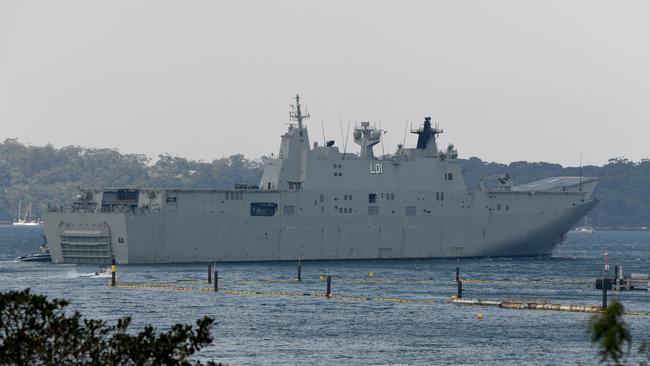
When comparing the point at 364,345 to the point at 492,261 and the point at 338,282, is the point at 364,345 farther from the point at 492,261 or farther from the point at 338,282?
the point at 492,261

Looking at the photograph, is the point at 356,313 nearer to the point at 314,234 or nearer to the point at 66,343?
the point at 314,234

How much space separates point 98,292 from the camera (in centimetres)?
5834

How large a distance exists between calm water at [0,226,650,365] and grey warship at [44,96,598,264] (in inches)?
59.6

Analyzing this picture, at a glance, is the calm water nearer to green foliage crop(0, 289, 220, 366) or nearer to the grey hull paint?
the grey hull paint

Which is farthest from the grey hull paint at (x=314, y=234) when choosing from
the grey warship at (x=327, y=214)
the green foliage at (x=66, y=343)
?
the green foliage at (x=66, y=343)

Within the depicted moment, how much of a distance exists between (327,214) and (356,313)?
2666cm

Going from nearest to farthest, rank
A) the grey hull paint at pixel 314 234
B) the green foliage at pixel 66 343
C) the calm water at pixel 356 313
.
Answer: the green foliage at pixel 66 343 → the calm water at pixel 356 313 → the grey hull paint at pixel 314 234

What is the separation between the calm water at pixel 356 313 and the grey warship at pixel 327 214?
151 cm

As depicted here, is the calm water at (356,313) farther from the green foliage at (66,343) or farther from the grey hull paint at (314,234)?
the green foliage at (66,343)

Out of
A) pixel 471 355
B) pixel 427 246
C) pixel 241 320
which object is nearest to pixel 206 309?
pixel 241 320

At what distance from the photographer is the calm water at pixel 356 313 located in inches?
1580

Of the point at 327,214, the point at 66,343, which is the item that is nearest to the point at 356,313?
the point at 327,214

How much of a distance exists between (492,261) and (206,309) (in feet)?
117

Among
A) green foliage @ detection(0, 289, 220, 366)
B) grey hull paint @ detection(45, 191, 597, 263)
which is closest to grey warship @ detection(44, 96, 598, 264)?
grey hull paint @ detection(45, 191, 597, 263)
